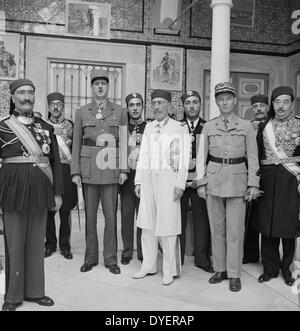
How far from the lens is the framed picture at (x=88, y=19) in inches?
322

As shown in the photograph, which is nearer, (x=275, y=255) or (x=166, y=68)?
(x=275, y=255)

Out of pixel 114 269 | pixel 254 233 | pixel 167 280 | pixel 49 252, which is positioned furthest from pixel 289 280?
pixel 49 252

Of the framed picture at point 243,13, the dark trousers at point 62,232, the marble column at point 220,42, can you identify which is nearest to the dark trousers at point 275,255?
the dark trousers at point 62,232

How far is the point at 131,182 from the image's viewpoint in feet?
15.6

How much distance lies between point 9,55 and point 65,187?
12.8 feet

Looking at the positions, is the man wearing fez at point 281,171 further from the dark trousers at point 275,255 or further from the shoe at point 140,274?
the shoe at point 140,274

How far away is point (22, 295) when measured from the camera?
3.39m

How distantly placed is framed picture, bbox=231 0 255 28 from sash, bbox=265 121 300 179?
17.7 ft

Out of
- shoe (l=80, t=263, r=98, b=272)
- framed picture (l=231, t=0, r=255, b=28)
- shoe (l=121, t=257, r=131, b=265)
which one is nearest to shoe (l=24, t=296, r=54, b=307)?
shoe (l=80, t=263, r=98, b=272)

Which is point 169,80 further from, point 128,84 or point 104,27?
point 104,27

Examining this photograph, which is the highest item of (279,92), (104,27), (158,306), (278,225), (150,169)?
(104,27)

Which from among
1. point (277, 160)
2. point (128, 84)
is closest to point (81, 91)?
point (128, 84)

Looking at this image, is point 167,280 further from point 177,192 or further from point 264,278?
point 264,278

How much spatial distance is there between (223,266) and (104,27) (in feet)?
18.5
